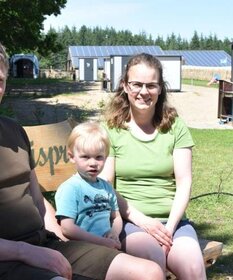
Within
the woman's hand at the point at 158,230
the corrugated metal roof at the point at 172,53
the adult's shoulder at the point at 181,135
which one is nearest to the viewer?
the woman's hand at the point at 158,230

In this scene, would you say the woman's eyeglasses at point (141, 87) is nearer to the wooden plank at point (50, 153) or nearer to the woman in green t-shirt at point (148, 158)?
the woman in green t-shirt at point (148, 158)

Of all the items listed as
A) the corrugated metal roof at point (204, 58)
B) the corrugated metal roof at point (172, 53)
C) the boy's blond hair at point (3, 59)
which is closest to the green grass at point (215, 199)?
the boy's blond hair at point (3, 59)

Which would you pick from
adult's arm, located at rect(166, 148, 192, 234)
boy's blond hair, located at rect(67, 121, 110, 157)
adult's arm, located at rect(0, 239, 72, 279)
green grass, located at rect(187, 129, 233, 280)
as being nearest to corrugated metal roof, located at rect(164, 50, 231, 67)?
green grass, located at rect(187, 129, 233, 280)

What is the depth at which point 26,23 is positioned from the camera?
2300 cm

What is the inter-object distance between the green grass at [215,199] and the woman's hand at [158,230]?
1.66m

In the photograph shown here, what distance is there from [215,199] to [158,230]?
3.81 meters

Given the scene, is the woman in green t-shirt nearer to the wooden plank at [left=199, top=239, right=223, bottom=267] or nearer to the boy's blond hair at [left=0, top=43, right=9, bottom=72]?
the wooden plank at [left=199, top=239, right=223, bottom=267]

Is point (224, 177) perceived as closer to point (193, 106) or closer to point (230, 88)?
point (230, 88)

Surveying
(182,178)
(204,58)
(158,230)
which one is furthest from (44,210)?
(204,58)

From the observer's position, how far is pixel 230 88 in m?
15.7

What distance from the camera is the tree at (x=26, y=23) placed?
20469 millimetres

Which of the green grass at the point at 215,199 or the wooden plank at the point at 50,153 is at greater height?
the wooden plank at the point at 50,153

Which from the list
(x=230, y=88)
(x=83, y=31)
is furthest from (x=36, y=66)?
(x=83, y=31)

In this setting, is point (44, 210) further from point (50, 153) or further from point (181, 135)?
point (181, 135)
